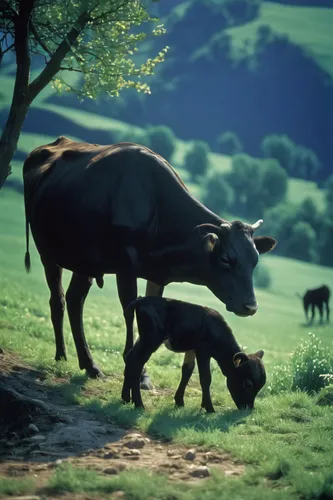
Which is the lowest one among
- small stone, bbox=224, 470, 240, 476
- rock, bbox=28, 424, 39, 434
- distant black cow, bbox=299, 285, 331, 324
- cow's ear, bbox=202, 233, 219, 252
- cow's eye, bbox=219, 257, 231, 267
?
distant black cow, bbox=299, 285, 331, 324

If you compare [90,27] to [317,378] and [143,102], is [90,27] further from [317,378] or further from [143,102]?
[143,102]

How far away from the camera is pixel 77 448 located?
8547mm

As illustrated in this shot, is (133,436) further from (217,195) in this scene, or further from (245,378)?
(217,195)

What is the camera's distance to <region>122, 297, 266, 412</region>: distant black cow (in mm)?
9984

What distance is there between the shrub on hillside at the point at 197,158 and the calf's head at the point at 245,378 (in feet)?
155

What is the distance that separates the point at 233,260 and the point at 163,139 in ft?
159

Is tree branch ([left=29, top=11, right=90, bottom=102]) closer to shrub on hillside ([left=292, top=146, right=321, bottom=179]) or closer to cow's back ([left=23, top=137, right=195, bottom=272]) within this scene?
cow's back ([left=23, top=137, right=195, bottom=272])

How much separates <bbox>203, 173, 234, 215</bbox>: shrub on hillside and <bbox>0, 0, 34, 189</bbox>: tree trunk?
48.8 m

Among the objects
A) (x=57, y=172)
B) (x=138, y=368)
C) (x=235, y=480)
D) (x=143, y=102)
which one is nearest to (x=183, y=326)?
(x=138, y=368)

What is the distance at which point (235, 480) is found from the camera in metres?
7.50

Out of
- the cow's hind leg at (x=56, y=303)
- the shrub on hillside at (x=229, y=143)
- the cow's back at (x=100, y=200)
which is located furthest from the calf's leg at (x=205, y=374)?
the shrub on hillside at (x=229, y=143)

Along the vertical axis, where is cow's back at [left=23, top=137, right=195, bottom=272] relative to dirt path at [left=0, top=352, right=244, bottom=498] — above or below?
above

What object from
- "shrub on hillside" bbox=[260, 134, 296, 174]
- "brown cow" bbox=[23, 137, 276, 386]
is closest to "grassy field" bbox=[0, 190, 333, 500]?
"brown cow" bbox=[23, 137, 276, 386]

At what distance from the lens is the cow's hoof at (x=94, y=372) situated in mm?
12257
